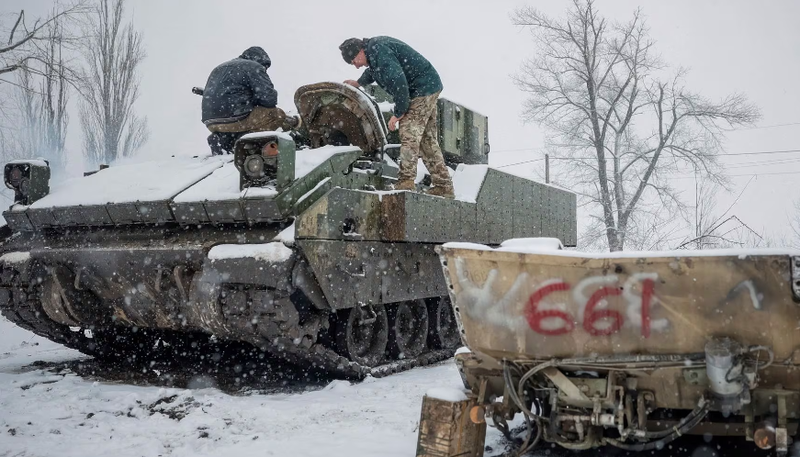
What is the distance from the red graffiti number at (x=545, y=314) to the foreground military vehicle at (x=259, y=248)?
240 cm

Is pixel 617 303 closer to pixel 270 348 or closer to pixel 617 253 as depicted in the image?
pixel 617 253

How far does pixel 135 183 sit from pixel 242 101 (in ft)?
3.90

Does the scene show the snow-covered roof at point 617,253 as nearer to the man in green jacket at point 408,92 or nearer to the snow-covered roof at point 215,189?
the snow-covered roof at point 215,189

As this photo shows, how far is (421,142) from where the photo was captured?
7023 mm

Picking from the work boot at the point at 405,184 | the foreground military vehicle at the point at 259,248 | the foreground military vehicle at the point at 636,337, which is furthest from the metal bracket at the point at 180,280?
the foreground military vehicle at the point at 636,337

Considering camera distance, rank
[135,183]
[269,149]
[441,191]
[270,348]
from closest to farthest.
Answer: [269,149] < [270,348] < [135,183] < [441,191]

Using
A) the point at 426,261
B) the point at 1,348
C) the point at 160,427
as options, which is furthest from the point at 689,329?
the point at 1,348

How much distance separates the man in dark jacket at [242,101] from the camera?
6.84 metres

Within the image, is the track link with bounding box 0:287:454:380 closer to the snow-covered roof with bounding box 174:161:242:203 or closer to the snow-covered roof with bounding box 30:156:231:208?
the snow-covered roof with bounding box 30:156:231:208

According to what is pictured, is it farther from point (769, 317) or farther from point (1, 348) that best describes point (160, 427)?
point (1, 348)

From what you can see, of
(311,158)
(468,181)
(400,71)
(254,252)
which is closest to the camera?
(254,252)

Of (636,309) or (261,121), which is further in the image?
(261,121)

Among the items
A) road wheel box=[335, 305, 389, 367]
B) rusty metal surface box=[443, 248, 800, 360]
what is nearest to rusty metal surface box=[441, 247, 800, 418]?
rusty metal surface box=[443, 248, 800, 360]

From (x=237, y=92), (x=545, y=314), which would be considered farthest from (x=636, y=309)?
(x=237, y=92)
